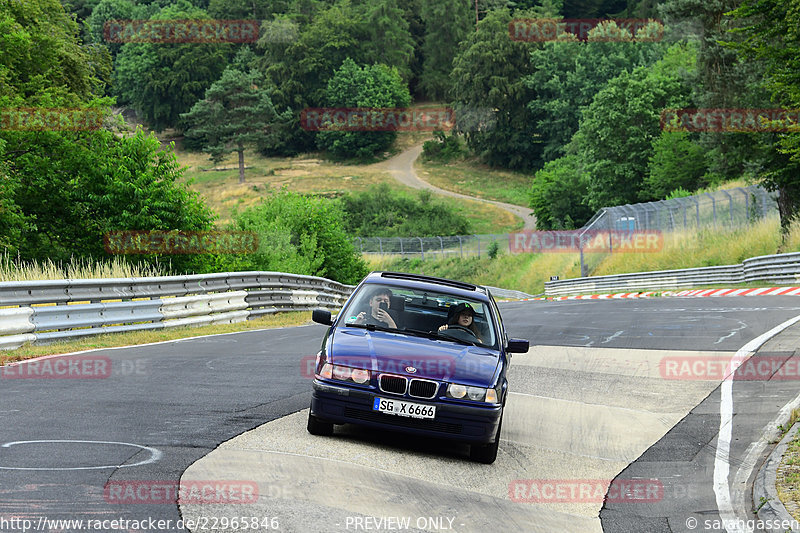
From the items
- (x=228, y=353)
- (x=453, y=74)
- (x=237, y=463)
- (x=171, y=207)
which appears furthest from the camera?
(x=453, y=74)

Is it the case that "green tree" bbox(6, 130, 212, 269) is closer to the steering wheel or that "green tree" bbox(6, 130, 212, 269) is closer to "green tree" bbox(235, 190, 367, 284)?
"green tree" bbox(235, 190, 367, 284)

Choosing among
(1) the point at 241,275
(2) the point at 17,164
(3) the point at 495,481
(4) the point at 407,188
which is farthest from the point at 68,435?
(4) the point at 407,188

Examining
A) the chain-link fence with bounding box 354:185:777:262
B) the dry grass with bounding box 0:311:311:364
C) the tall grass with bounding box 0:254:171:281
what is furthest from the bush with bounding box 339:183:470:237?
the tall grass with bounding box 0:254:171:281

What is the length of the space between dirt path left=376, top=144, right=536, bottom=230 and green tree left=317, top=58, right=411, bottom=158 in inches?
140

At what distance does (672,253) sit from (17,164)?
2791cm

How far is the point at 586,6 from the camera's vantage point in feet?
506

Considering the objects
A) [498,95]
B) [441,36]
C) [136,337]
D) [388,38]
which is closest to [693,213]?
[136,337]

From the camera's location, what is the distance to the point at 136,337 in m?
17.0

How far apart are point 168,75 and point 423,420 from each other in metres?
145

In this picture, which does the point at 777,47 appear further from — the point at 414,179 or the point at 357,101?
the point at 357,101

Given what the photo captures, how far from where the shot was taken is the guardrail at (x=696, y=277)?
31062 millimetres

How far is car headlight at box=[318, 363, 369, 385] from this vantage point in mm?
7895

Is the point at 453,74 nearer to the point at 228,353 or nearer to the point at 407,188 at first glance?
the point at 407,188

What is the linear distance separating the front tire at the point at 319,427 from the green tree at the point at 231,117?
377 ft
